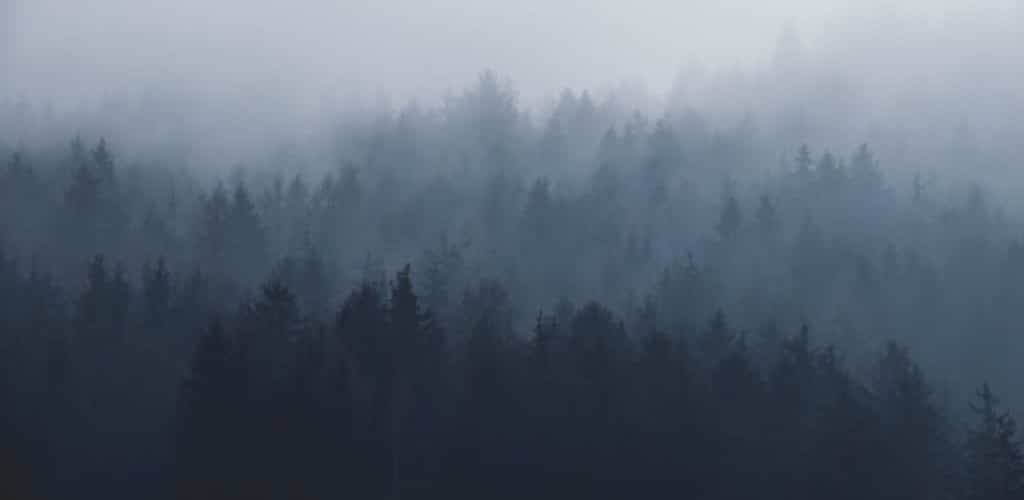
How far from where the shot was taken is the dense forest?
48219mm

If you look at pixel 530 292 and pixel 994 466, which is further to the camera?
pixel 530 292

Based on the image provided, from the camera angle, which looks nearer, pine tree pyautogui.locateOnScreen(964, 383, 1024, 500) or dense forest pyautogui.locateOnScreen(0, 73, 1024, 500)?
pine tree pyautogui.locateOnScreen(964, 383, 1024, 500)

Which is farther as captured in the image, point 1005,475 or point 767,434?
point 767,434

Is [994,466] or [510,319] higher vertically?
[510,319]

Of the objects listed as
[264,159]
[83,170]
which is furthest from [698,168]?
[83,170]

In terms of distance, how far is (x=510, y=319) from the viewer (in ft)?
222

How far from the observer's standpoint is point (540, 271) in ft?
319

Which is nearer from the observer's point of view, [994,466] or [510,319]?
[994,466]

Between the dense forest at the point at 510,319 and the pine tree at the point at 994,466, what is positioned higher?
the dense forest at the point at 510,319

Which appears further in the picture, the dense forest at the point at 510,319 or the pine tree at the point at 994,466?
the dense forest at the point at 510,319

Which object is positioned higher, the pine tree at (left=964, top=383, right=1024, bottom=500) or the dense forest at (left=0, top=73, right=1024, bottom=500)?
the dense forest at (left=0, top=73, right=1024, bottom=500)

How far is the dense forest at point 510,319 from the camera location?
48219 millimetres

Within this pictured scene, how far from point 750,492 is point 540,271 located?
165ft

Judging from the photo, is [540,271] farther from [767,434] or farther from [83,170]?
[767,434]
